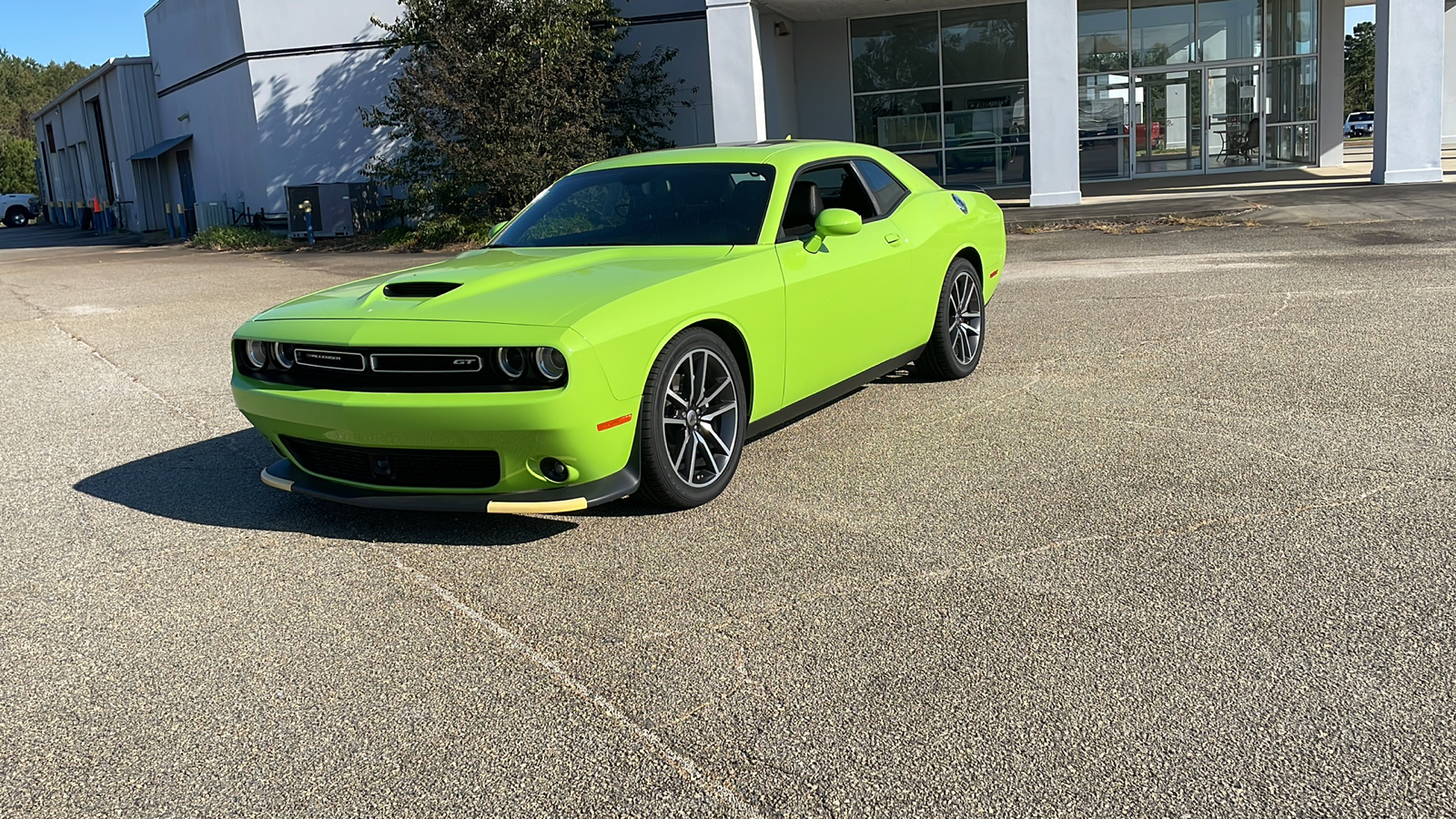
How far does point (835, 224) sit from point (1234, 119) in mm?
23910

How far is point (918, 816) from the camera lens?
2.72m

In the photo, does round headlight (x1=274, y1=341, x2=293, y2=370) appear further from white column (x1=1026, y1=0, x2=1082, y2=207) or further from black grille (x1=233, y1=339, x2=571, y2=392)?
white column (x1=1026, y1=0, x2=1082, y2=207)

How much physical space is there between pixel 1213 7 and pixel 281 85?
20.0 metres

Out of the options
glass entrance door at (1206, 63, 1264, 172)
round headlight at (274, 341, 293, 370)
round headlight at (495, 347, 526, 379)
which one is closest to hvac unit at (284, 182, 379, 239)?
glass entrance door at (1206, 63, 1264, 172)

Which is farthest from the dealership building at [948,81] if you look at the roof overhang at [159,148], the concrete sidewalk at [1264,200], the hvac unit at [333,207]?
the roof overhang at [159,148]

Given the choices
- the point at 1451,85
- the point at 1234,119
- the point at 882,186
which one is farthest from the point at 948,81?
the point at 882,186

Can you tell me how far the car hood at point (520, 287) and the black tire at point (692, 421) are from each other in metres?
0.33

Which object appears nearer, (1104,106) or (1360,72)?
(1104,106)

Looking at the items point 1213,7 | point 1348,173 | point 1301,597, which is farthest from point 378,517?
point 1213,7

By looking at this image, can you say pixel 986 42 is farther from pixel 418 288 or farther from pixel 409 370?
pixel 409 370

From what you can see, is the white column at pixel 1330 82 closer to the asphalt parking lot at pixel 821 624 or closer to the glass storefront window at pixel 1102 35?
the glass storefront window at pixel 1102 35

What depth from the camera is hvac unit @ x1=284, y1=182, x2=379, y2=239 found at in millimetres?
27125

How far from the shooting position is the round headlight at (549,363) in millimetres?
4453

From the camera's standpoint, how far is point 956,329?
24.1ft
